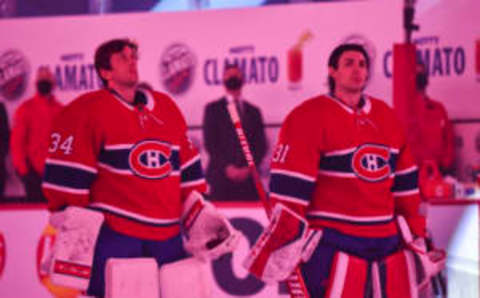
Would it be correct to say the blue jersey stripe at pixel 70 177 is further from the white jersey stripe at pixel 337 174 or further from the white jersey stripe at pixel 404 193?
the white jersey stripe at pixel 404 193

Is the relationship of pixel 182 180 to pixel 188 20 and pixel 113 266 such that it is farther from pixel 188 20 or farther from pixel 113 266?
pixel 188 20

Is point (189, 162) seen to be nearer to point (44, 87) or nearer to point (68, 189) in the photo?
point (68, 189)

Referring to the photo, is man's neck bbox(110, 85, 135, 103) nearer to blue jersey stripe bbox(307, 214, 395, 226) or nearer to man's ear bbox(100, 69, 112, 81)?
man's ear bbox(100, 69, 112, 81)

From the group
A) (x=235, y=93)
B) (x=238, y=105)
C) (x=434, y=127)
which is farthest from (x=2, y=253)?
(x=434, y=127)

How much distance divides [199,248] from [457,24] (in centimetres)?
364

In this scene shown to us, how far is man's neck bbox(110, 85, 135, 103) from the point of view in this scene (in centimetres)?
352

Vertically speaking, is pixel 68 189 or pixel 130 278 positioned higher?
pixel 68 189

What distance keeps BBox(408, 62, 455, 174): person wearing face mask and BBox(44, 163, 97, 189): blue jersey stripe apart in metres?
3.68

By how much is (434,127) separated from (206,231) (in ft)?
11.2

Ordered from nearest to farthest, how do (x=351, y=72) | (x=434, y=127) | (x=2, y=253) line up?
(x=351, y=72), (x=2, y=253), (x=434, y=127)

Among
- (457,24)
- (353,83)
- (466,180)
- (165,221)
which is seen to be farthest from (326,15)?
(165,221)

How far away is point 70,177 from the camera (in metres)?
3.33

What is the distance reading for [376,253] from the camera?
336cm

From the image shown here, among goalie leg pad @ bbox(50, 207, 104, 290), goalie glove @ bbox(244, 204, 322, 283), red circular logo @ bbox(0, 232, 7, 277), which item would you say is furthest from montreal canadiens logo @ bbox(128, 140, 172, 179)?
red circular logo @ bbox(0, 232, 7, 277)
